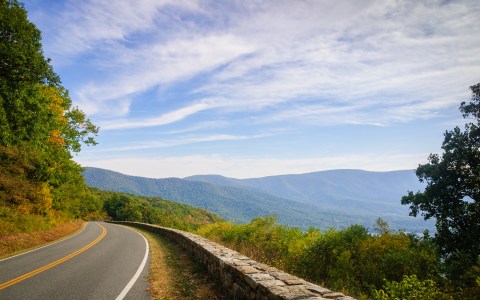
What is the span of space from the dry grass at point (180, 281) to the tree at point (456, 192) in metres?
13.9

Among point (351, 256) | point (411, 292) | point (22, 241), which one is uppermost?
point (411, 292)

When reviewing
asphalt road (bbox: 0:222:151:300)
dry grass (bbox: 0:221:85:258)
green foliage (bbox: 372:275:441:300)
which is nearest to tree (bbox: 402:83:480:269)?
Result: green foliage (bbox: 372:275:441:300)

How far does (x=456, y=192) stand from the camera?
17688mm

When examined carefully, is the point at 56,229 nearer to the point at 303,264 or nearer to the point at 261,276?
the point at 303,264

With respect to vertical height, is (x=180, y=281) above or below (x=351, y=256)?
below

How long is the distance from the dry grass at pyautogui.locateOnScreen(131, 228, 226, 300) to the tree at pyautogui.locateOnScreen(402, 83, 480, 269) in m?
13.9

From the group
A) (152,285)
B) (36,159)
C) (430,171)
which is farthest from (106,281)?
(430,171)

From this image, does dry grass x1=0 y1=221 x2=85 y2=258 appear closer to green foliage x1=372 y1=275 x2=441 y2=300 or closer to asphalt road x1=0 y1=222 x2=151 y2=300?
asphalt road x1=0 y1=222 x2=151 y2=300

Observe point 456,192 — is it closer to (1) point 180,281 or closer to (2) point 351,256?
(2) point 351,256

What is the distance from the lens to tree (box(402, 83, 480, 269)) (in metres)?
16.4

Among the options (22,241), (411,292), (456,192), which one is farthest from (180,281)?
(456,192)

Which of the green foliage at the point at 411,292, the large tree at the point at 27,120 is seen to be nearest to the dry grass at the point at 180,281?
the green foliage at the point at 411,292

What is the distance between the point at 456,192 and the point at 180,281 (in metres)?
17.1

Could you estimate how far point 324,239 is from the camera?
35.9 ft
